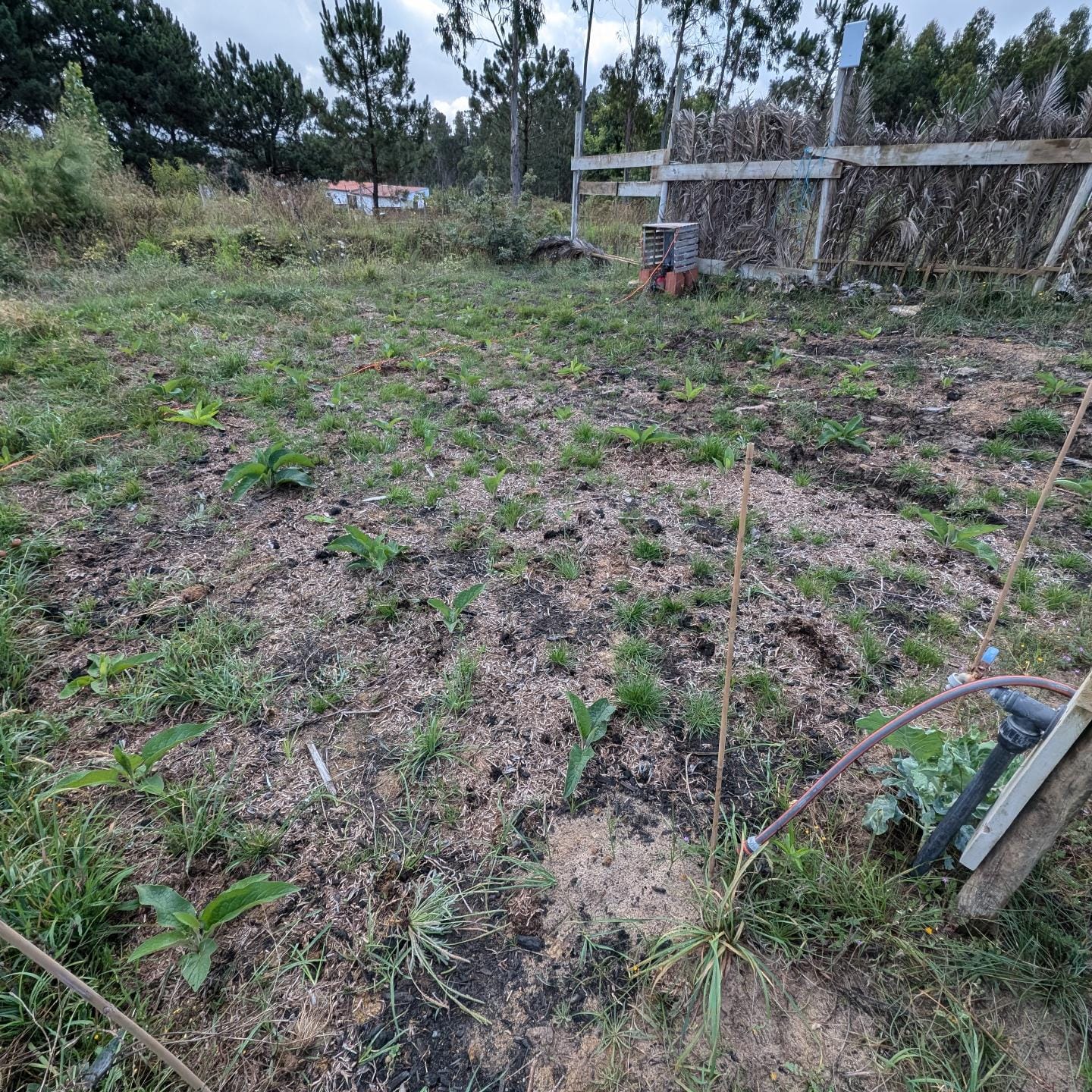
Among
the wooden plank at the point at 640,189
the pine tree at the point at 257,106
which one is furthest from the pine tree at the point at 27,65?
the wooden plank at the point at 640,189

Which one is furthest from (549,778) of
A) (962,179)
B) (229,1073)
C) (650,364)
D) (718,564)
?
(962,179)

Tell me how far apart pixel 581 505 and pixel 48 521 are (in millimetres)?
2549

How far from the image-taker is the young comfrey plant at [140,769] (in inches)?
51.8

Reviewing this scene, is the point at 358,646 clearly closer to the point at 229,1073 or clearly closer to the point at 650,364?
the point at 229,1073

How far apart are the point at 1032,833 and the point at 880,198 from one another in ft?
22.6

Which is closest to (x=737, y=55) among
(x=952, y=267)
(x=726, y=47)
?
(x=726, y=47)

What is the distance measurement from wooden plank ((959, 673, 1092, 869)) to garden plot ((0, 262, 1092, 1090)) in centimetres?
21

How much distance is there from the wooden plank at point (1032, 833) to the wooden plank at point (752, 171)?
22.9 ft

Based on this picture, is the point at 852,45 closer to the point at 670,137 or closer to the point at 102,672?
the point at 670,137

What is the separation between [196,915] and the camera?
1.14 metres

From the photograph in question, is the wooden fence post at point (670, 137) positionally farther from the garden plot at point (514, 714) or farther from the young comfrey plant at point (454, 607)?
the young comfrey plant at point (454, 607)

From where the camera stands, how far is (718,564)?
2285 mm

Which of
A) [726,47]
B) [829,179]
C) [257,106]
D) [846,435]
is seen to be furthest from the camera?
[726,47]

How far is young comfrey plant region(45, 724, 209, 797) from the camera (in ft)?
4.31
